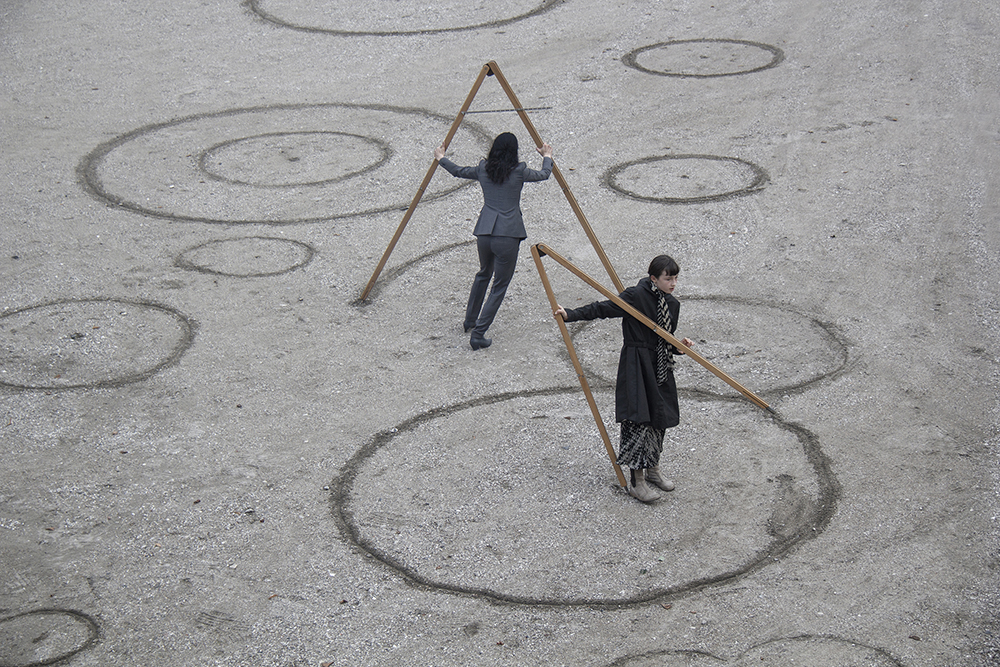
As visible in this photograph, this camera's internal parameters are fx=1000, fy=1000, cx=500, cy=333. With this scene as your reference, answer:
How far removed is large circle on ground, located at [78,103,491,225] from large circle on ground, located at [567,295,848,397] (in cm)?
428

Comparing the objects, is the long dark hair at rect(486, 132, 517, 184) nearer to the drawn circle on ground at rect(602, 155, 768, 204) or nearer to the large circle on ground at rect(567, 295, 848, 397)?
the large circle on ground at rect(567, 295, 848, 397)

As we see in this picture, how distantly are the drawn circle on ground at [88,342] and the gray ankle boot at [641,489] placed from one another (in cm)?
480

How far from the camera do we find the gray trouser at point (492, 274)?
961 centimetres

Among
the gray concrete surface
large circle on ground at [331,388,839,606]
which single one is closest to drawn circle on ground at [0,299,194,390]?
the gray concrete surface

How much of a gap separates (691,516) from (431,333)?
3.81 meters

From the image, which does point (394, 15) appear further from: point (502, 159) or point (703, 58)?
point (502, 159)

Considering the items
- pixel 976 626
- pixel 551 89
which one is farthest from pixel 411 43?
pixel 976 626

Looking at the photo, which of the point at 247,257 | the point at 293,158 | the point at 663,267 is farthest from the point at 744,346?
the point at 293,158

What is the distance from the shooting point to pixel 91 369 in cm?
962

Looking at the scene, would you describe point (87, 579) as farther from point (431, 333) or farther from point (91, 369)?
point (431, 333)

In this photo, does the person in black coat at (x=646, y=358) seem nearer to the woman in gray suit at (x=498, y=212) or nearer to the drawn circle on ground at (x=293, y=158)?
the woman in gray suit at (x=498, y=212)

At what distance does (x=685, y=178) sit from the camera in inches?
531

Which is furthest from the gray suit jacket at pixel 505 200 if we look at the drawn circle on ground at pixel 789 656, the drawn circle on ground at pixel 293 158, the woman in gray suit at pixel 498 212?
the drawn circle on ground at pixel 293 158

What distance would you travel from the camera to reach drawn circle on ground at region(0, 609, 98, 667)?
20.3ft
